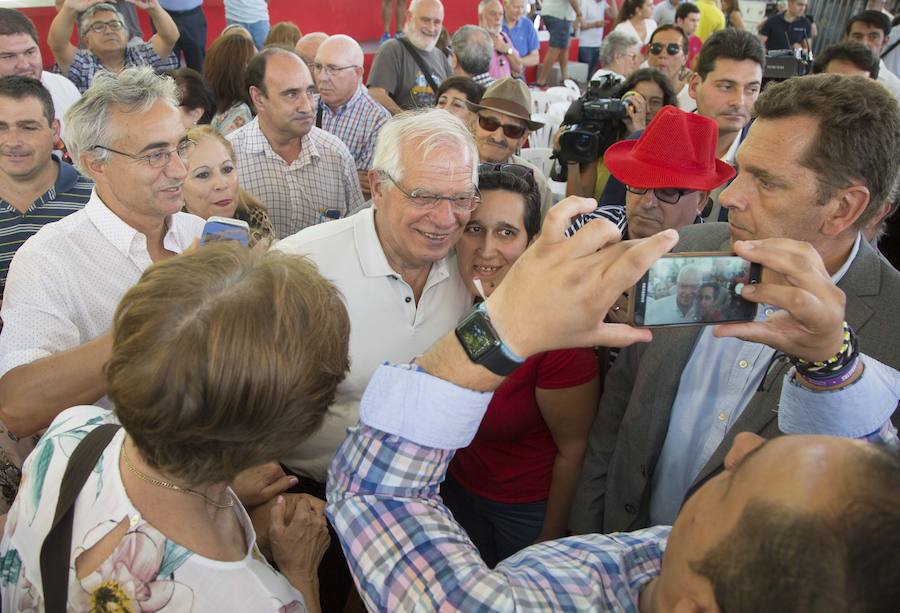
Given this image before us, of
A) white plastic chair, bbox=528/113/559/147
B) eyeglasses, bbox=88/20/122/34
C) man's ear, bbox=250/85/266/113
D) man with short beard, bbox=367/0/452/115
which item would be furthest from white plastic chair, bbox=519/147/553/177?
eyeglasses, bbox=88/20/122/34

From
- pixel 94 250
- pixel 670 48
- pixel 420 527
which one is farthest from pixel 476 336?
pixel 670 48

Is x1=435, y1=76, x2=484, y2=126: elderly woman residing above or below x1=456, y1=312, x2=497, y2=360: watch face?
below

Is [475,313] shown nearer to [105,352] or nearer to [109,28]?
[105,352]

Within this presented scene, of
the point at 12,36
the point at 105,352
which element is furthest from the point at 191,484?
the point at 12,36

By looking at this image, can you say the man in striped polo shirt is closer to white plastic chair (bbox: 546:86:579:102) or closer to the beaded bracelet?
the beaded bracelet

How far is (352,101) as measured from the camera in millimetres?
4379

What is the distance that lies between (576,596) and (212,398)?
0.57 meters

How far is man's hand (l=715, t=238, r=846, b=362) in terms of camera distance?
0.93 metres

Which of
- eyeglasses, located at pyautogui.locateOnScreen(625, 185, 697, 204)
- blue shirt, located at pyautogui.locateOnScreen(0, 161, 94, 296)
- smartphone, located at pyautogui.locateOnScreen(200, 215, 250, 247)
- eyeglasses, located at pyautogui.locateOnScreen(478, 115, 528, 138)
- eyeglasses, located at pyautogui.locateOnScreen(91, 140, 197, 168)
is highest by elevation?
eyeglasses, located at pyautogui.locateOnScreen(91, 140, 197, 168)

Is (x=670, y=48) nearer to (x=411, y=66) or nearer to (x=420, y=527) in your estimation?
(x=411, y=66)

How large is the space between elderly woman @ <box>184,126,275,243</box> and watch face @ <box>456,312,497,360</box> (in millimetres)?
1981

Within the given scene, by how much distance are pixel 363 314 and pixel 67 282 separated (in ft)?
2.61

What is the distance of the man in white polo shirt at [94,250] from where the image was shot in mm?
1564

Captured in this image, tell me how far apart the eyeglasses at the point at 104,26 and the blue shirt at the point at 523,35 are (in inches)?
178
